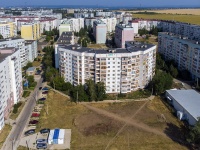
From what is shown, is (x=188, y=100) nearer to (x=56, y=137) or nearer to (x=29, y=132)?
(x=56, y=137)

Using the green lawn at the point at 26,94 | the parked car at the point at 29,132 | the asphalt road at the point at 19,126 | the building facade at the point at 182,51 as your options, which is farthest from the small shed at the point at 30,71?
the building facade at the point at 182,51

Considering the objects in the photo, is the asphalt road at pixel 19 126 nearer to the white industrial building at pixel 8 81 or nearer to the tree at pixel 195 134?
the white industrial building at pixel 8 81

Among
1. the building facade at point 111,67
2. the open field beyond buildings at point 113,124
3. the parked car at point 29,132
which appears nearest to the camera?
the open field beyond buildings at point 113,124

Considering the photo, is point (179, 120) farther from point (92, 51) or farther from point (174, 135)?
point (92, 51)

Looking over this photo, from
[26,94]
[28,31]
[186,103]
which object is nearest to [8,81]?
[26,94]

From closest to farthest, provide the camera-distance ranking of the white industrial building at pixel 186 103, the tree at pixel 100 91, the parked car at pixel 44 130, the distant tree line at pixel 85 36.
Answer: the parked car at pixel 44 130
the white industrial building at pixel 186 103
the tree at pixel 100 91
the distant tree line at pixel 85 36

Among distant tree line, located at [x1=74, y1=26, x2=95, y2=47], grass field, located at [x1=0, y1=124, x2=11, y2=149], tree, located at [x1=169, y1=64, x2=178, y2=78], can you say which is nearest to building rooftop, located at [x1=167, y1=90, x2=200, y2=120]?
tree, located at [x1=169, y1=64, x2=178, y2=78]
